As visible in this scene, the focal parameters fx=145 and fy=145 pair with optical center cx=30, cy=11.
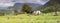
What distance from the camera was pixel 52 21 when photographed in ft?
6.75

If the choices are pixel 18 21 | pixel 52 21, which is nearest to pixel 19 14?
pixel 18 21

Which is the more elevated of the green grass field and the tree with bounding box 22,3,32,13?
the tree with bounding box 22,3,32,13

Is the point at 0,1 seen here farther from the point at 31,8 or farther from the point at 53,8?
the point at 53,8

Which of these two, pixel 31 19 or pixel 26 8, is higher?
pixel 26 8

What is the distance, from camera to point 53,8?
2.11 m

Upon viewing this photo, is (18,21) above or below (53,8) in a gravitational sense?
below

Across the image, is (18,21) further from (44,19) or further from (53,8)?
(53,8)

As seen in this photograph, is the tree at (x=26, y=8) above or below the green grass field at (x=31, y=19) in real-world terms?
above

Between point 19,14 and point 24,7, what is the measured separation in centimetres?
12

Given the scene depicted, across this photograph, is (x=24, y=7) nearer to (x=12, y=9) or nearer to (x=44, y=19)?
(x=12, y=9)

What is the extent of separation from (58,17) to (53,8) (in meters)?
0.15

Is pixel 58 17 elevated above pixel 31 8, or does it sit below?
below

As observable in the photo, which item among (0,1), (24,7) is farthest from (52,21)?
(0,1)

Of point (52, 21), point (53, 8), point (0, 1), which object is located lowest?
point (52, 21)
